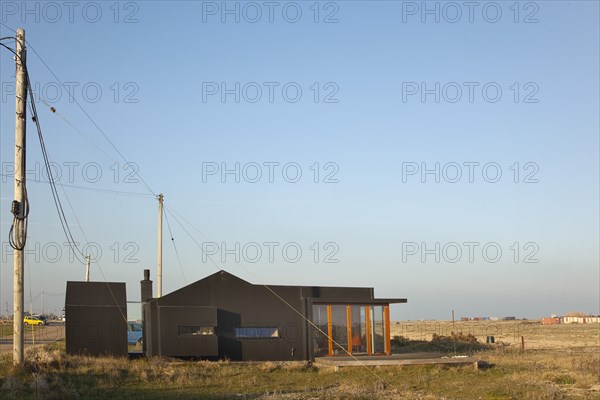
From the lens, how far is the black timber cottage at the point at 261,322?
30422mm

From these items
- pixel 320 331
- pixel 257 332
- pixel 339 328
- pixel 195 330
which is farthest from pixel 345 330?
pixel 195 330

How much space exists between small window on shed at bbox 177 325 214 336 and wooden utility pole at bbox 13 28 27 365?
29.6 ft

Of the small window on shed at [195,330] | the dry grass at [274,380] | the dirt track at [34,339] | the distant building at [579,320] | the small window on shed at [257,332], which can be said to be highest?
A: the small window on shed at [195,330]

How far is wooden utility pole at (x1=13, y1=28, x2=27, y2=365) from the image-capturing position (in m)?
21.7

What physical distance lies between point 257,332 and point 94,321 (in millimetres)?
6742

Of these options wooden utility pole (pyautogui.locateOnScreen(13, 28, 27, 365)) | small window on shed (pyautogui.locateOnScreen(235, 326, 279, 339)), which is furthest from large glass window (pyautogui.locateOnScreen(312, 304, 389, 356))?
wooden utility pole (pyautogui.locateOnScreen(13, 28, 27, 365))

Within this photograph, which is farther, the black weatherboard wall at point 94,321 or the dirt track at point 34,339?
the dirt track at point 34,339

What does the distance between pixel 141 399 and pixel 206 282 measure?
12.0 m

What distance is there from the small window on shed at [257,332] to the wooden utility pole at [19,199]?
443 inches

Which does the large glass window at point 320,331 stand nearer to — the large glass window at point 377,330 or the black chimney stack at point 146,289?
the large glass window at point 377,330

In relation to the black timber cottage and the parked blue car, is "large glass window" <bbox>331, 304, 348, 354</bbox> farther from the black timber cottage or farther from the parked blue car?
the parked blue car

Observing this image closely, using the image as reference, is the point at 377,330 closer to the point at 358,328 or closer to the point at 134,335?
the point at 358,328

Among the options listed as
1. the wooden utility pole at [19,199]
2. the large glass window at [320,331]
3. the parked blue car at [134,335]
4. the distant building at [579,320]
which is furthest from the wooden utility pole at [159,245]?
the distant building at [579,320]

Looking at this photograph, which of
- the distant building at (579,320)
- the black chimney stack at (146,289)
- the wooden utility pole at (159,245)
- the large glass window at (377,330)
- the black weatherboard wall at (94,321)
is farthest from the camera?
→ the distant building at (579,320)
